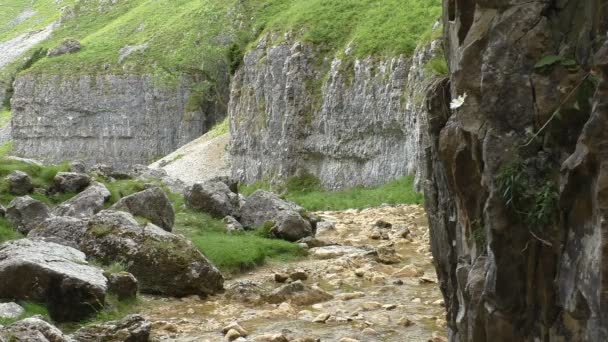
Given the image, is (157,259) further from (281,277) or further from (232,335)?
(232,335)

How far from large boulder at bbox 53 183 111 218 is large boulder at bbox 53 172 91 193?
321cm

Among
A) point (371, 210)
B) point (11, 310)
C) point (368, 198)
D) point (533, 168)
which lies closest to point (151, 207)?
point (11, 310)

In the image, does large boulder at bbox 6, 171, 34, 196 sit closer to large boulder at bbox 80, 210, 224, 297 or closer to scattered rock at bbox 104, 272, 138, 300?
large boulder at bbox 80, 210, 224, 297

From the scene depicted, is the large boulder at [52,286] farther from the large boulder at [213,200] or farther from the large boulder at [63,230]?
the large boulder at [213,200]

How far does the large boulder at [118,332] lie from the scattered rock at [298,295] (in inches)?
169

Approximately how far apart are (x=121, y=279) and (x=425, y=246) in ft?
35.8

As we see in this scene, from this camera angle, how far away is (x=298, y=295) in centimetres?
1686

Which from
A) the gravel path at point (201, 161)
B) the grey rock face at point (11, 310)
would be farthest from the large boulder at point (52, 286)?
the gravel path at point (201, 161)

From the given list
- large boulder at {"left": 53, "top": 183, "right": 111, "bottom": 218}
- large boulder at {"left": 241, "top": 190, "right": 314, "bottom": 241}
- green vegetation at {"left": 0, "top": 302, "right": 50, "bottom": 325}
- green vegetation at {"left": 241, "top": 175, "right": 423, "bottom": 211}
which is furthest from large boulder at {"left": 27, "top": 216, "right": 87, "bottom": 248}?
green vegetation at {"left": 241, "top": 175, "right": 423, "bottom": 211}

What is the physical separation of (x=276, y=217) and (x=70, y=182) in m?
8.03

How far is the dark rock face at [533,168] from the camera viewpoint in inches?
258

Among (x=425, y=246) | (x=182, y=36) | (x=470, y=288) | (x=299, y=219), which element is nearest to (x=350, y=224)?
(x=299, y=219)

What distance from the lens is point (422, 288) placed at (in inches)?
701

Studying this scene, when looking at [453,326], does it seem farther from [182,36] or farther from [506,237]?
[182,36]
